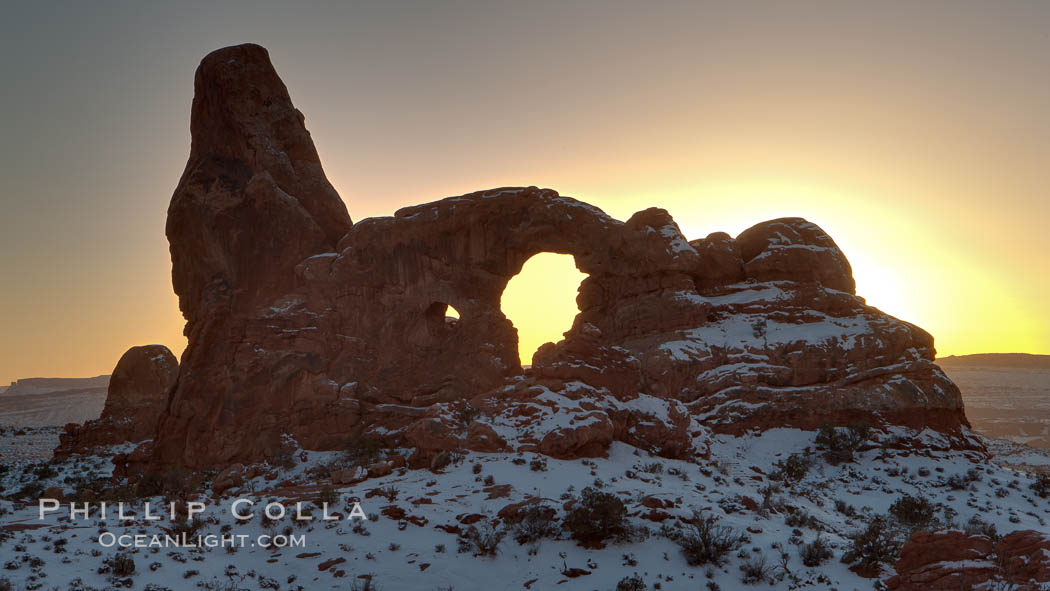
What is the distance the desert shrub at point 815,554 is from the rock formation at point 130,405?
115 ft

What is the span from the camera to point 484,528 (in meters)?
14.5

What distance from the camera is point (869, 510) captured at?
20.2 metres

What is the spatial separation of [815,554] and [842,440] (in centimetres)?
1545

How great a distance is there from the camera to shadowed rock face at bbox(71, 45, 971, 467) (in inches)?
1151

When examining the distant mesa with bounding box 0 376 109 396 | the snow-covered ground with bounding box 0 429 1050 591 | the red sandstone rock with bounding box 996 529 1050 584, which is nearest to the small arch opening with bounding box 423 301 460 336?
the snow-covered ground with bounding box 0 429 1050 591

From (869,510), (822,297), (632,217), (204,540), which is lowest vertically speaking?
(869,510)

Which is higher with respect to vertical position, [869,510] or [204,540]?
[204,540]

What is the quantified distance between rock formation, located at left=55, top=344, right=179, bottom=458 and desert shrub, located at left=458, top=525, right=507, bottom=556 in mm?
29069

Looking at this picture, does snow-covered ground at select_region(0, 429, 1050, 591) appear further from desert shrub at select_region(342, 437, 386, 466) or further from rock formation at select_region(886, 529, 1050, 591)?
desert shrub at select_region(342, 437, 386, 466)

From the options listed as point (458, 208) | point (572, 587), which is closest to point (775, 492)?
point (572, 587)

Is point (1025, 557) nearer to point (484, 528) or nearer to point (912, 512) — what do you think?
point (912, 512)

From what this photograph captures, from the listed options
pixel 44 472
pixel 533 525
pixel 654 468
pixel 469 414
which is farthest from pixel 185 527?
pixel 44 472

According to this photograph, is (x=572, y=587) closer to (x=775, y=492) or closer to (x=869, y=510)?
(x=775, y=492)

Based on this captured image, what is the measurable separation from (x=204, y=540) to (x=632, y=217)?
87.9 ft
